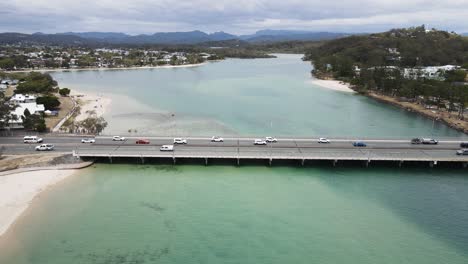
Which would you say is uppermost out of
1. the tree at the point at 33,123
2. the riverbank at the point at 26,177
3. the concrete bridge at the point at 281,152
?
Answer: the tree at the point at 33,123

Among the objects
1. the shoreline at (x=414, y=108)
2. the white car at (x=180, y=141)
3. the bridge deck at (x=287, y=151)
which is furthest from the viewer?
the shoreline at (x=414, y=108)

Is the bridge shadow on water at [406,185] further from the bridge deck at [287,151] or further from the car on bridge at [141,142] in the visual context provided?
the car on bridge at [141,142]

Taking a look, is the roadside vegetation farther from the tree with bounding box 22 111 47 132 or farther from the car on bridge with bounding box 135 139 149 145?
the tree with bounding box 22 111 47 132

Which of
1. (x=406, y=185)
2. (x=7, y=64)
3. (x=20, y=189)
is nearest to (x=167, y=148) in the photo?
(x=20, y=189)

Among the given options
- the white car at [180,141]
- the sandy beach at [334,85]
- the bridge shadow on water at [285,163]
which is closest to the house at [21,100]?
the bridge shadow on water at [285,163]

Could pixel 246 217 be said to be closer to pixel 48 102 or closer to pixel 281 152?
pixel 281 152

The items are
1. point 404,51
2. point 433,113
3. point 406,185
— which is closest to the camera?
point 406,185
